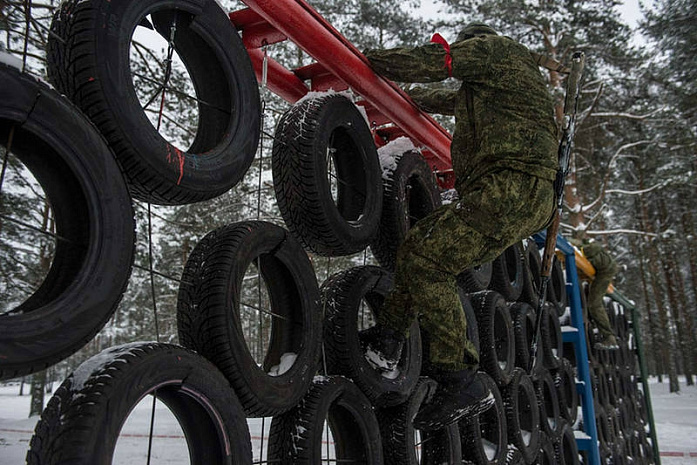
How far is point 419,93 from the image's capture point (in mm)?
3201

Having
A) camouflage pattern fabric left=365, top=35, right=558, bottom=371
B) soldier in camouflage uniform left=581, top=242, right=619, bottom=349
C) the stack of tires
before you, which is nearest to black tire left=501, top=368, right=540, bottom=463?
the stack of tires

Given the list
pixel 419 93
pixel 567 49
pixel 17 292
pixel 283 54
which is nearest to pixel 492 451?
pixel 419 93

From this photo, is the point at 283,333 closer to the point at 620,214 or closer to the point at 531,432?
the point at 531,432

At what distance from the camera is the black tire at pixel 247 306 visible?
1654mm

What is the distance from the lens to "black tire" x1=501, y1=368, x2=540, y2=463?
383 cm

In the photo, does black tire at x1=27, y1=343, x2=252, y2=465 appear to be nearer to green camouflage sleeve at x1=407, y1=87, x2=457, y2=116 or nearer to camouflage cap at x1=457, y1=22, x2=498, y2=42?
green camouflage sleeve at x1=407, y1=87, x2=457, y2=116

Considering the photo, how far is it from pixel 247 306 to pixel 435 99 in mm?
1987

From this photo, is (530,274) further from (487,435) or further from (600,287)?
(600,287)

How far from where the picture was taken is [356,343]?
94.3 inches

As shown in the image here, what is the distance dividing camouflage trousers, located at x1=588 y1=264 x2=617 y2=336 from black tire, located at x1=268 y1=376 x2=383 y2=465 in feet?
21.4

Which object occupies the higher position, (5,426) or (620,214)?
(620,214)

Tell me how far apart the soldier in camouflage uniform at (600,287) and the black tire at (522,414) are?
399cm

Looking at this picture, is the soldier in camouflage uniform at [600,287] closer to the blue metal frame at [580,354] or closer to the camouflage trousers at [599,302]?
the camouflage trousers at [599,302]

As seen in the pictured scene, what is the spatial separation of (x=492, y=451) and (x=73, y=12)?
3412 mm
